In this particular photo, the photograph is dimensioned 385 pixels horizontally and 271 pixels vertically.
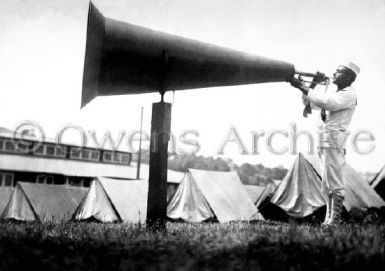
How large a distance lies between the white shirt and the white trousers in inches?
3.4

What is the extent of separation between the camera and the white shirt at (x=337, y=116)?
486 cm

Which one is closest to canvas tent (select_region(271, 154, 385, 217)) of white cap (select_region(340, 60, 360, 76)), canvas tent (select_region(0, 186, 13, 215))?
white cap (select_region(340, 60, 360, 76))

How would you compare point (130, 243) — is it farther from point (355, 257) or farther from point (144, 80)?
point (144, 80)

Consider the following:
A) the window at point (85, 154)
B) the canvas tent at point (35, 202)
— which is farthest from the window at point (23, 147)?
the canvas tent at point (35, 202)

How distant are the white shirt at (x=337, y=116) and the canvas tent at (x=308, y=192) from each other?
724 cm

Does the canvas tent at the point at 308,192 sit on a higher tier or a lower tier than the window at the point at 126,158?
lower

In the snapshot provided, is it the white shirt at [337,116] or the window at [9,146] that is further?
the window at [9,146]

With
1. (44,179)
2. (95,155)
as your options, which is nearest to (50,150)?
(44,179)

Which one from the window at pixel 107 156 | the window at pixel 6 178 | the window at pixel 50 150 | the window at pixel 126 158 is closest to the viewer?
the window at pixel 6 178

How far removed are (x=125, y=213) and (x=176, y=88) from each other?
12241 millimetres

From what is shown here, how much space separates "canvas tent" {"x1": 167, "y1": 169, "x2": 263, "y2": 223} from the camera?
14.2m

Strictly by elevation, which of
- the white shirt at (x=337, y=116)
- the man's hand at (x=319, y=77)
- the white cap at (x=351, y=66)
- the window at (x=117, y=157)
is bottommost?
the white shirt at (x=337, y=116)

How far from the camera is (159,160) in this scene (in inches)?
176

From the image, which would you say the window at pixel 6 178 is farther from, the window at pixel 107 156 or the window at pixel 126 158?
the window at pixel 126 158
